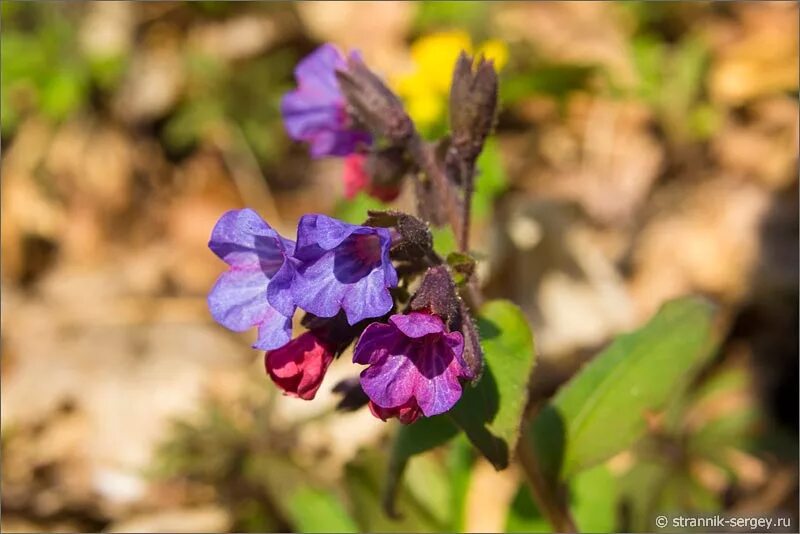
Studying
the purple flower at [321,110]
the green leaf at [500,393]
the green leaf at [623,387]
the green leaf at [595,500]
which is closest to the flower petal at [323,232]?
the green leaf at [500,393]

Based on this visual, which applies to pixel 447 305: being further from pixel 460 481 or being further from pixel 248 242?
pixel 460 481

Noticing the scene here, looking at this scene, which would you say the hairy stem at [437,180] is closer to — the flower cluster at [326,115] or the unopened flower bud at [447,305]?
the flower cluster at [326,115]

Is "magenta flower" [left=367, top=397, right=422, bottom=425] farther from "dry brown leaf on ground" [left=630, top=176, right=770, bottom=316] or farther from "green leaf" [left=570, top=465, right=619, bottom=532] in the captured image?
"dry brown leaf on ground" [left=630, top=176, right=770, bottom=316]

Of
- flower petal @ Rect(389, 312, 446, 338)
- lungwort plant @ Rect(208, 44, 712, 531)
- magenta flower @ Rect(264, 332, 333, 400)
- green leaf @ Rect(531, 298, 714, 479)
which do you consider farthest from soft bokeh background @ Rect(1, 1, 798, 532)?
flower petal @ Rect(389, 312, 446, 338)

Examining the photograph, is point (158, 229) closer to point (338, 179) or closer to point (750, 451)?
point (338, 179)

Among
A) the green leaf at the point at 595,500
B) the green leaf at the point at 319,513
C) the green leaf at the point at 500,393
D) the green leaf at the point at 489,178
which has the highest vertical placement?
the green leaf at the point at 500,393
